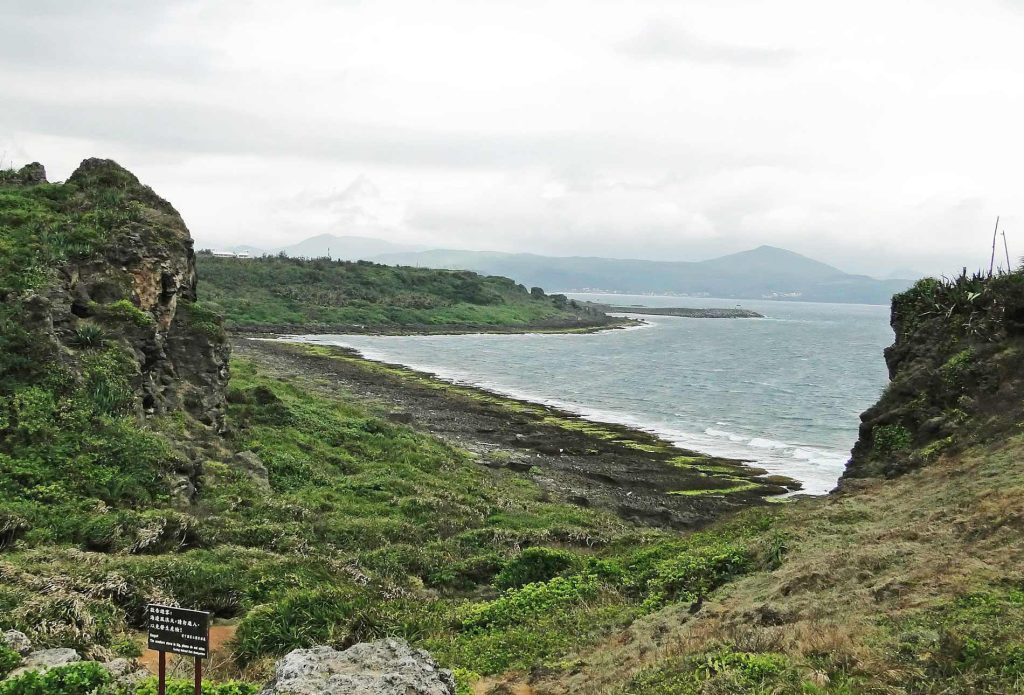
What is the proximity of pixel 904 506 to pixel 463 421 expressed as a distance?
34080 mm

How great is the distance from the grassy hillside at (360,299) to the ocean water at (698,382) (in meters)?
15.5

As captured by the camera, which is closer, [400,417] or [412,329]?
[400,417]

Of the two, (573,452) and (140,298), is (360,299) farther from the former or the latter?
(140,298)

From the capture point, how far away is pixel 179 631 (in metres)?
7.56

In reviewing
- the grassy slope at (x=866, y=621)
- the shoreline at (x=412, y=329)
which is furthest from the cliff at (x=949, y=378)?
the shoreline at (x=412, y=329)

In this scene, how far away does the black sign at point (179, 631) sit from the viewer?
24.6 feet

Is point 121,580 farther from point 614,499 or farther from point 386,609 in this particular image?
point 614,499

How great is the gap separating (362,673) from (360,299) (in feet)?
495

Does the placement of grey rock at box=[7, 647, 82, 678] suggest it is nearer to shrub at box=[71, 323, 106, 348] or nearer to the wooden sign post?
the wooden sign post

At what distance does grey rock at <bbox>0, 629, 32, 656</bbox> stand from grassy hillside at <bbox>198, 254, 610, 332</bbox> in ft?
365

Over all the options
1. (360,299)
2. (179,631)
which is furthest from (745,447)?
(360,299)

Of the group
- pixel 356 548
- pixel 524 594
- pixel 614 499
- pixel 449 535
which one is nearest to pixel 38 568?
pixel 356 548

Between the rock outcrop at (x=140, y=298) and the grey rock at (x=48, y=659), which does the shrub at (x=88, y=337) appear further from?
the grey rock at (x=48, y=659)

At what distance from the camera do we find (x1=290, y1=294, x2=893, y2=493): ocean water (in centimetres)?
4847
